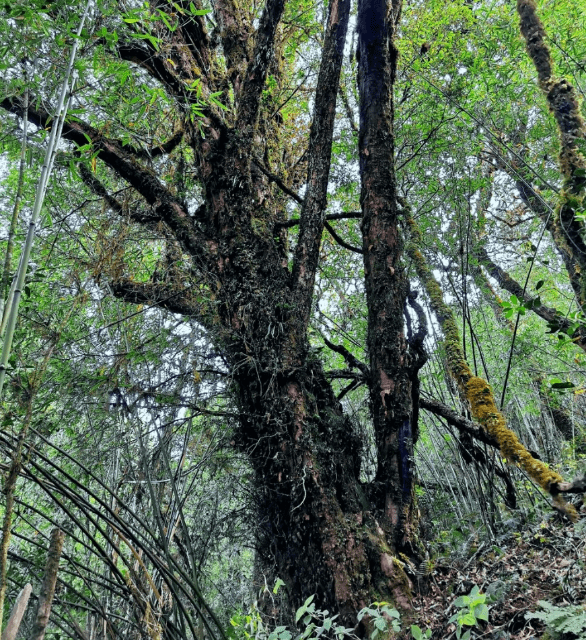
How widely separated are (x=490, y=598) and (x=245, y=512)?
61.1 inches

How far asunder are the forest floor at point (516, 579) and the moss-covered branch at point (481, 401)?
0.70 ft

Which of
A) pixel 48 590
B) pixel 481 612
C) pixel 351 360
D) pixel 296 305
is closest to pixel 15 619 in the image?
pixel 48 590

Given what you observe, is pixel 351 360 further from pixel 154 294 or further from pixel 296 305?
pixel 154 294

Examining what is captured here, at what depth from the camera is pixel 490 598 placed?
195cm

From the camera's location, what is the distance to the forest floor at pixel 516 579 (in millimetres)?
1855

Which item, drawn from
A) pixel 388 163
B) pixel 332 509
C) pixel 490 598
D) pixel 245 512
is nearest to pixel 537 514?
pixel 490 598

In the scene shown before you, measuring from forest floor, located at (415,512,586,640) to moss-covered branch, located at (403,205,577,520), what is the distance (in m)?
0.21

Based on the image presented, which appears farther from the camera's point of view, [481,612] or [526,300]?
[526,300]

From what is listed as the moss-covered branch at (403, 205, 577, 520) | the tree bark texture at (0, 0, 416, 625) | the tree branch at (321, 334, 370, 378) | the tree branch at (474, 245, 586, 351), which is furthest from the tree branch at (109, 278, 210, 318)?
the tree branch at (474, 245, 586, 351)

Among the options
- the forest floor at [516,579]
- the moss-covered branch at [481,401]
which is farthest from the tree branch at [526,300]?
the forest floor at [516,579]

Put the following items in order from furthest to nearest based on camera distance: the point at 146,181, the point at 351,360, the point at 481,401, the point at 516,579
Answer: the point at 146,181 → the point at 351,360 → the point at 481,401 → the point at 516,579

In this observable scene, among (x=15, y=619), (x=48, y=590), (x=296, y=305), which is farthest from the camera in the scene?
(x=296, y=305)

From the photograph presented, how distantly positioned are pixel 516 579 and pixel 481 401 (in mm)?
883

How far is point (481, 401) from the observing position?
2.56m
